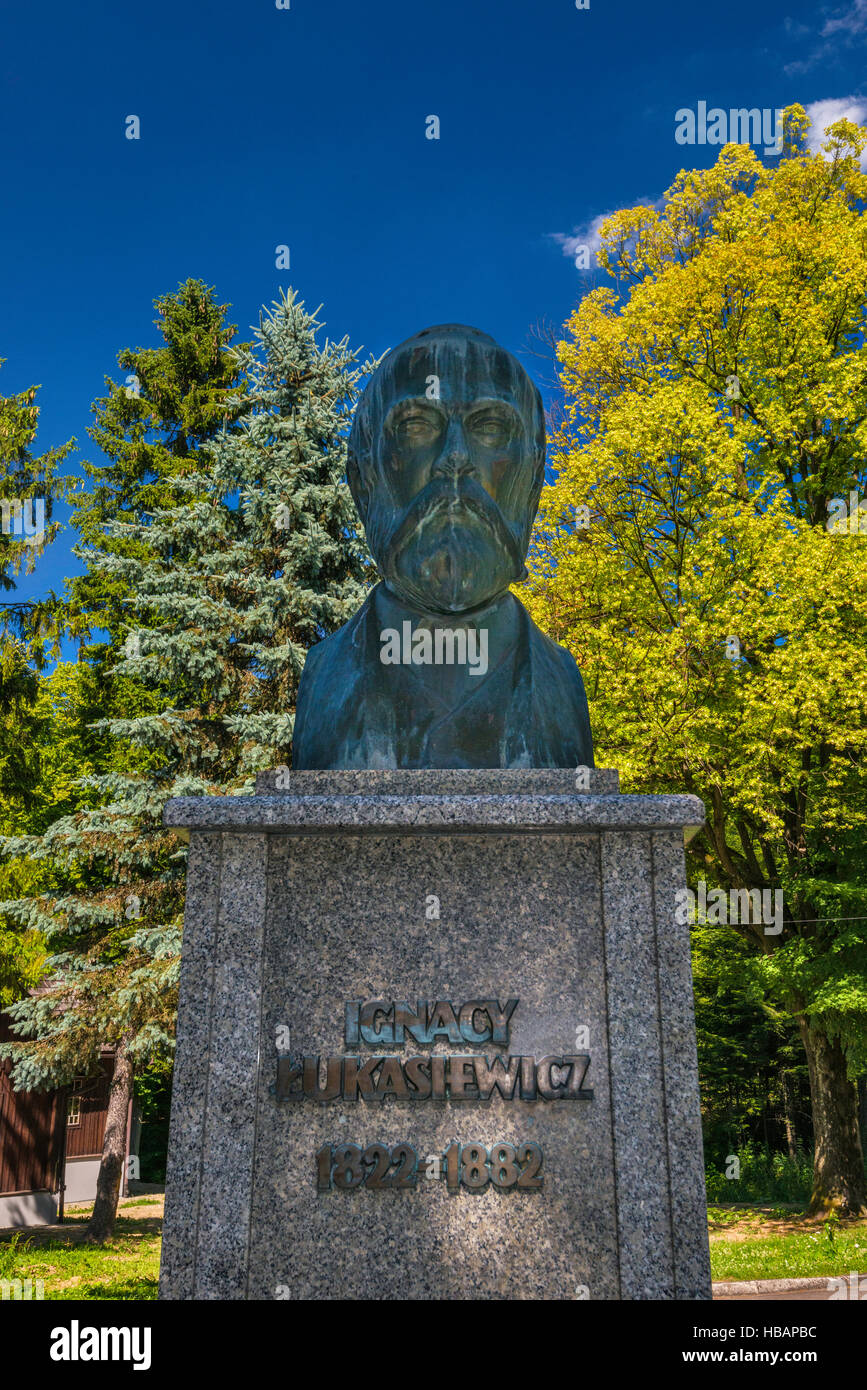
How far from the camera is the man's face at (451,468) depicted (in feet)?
12.3

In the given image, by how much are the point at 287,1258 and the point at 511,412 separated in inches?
117

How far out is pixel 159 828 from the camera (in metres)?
15.2

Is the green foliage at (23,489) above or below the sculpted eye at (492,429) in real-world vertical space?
above

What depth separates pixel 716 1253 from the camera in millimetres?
12625

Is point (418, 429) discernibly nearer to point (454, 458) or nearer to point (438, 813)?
point (454, 458)

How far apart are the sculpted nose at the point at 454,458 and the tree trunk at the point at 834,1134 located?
14.1 m

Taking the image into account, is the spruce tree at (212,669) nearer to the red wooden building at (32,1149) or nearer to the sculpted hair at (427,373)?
the red wooden building at (32,1149)

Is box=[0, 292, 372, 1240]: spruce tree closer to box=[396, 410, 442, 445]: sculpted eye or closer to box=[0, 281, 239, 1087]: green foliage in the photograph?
box=[0, 281, 239, 1087]: green foliage

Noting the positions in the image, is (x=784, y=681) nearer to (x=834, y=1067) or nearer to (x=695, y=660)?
(x=695, y=660)

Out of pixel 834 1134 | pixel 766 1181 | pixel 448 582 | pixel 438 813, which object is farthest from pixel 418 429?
pixel 766 1181

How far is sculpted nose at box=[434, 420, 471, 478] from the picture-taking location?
3721 millimetres

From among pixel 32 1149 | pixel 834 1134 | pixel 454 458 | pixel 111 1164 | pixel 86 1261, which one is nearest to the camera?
pixel 454 458

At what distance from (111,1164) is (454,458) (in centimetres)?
1585

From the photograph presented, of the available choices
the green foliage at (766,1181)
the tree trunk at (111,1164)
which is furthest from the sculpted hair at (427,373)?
the green foliage at (766,1181)
